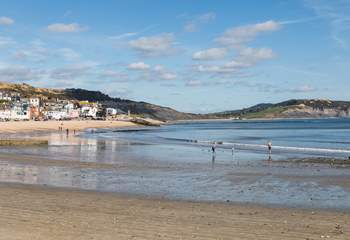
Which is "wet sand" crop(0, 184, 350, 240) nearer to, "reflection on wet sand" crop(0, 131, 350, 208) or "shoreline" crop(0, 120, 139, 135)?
"reflection on wet sand" crop(0, 131, 350, 208)

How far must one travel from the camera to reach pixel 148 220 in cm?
1216

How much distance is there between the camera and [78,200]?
15.8 meters

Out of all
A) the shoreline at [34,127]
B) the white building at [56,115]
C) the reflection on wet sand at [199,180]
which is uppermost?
the white building at [56,115]

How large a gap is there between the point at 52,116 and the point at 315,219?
184m

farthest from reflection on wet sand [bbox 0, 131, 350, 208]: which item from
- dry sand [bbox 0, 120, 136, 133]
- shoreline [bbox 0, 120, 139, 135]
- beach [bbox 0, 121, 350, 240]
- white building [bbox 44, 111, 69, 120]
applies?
white building [bbox 44, 111, 69, 120]

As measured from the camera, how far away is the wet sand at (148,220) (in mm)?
10352

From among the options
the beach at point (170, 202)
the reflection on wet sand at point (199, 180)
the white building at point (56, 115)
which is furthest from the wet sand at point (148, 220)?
the white building at point (56, 115)

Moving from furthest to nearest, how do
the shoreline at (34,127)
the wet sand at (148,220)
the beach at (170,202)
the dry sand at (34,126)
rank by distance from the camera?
the dry sand at (34,126), the shoreline at (34,127), the beach at (170,202), the wet sand at (148,220)

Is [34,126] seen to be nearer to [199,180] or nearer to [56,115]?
[56,115]

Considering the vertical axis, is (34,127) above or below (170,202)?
above

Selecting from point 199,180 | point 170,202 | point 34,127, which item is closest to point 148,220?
point 170,202

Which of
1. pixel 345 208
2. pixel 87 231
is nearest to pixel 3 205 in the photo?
pixel 87 231

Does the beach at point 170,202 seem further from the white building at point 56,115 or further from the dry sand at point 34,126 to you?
the white building at point 56,115

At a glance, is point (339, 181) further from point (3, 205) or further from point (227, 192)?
point (3, 205)
